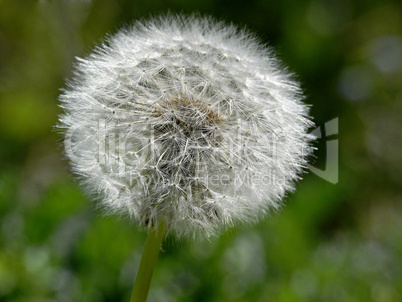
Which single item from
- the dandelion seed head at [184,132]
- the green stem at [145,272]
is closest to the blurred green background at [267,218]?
the dandelion seed head at [184,132]

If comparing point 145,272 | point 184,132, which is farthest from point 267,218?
point 145,272

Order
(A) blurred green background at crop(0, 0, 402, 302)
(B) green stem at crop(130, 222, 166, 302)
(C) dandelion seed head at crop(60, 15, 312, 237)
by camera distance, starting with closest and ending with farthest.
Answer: (B) green stem at crop(130, 222, 166, 302) → (C) dandelion seed head at crop(60, 15, 312, 237) → (A) blurred green background at crop(0, 0, 402, 302)

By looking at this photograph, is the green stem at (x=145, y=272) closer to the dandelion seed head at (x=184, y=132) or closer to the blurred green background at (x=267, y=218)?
the dandelion seed head at (x=184, y=132)

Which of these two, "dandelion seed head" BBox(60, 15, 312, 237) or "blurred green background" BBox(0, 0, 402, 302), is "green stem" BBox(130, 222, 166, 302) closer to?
"dandelion seed head" BBox(60, 15, 312, 237)

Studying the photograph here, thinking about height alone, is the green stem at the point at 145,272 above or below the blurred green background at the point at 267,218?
below

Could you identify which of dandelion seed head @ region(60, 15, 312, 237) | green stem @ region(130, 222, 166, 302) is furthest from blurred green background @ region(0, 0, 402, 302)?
green stem @ region(130, 222, 166, 302)

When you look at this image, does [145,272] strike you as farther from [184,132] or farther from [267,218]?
[267,218]

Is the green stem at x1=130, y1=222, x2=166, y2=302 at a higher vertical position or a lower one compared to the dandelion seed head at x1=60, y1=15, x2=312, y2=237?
lower
